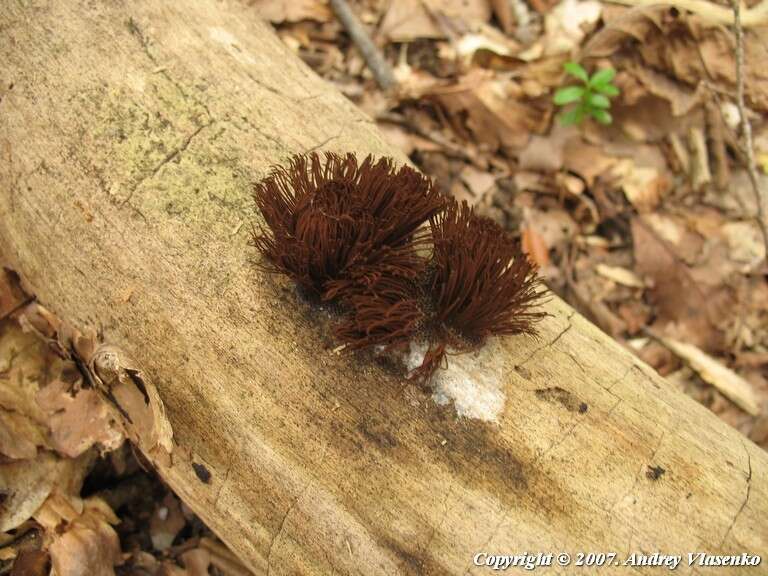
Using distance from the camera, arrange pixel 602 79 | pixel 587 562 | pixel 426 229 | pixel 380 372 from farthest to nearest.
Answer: pixel 602 79 → pixel 426 229 → pixel 380 372 → pixel 587 562

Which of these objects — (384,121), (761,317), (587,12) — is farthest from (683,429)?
(587,12)

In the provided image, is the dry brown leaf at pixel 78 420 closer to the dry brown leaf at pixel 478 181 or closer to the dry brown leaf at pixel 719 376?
the dry brown leaf at pixel 478 181

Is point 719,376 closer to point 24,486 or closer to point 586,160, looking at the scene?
point 586,160

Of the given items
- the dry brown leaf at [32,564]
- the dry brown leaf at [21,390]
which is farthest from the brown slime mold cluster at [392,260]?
the dry brown leaf at [32,564]

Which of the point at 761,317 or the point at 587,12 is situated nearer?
the point at 761,317

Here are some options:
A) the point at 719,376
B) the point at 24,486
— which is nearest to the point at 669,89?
the point at 719,376

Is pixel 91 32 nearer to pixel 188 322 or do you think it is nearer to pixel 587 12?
pixel 188 322

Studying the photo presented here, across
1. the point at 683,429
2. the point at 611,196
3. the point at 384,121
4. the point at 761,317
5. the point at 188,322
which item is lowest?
the point at 761,317
